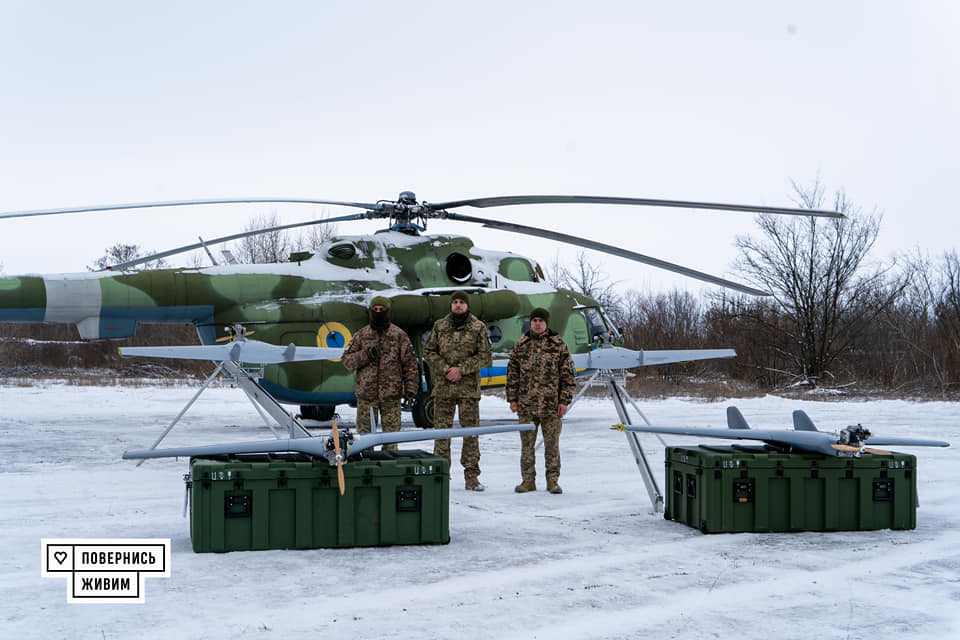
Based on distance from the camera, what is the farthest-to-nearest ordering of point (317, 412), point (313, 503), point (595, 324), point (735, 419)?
point (317, 412), point (595, 324), point (735, 419), point (313, 503)

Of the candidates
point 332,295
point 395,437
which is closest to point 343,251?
point 332,295

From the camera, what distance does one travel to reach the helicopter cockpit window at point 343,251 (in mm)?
13625

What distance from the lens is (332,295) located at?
13195 millimetres

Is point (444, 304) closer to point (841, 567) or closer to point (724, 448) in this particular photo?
point (724, 448)

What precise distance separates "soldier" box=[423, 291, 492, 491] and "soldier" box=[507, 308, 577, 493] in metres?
0.37

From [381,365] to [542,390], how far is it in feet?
5.30

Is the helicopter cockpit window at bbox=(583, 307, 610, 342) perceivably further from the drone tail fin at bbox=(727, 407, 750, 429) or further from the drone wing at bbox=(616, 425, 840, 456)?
the drone wing at bbox=(616, 425, 840, 456)

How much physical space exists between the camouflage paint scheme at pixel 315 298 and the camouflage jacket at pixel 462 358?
4.86 meters

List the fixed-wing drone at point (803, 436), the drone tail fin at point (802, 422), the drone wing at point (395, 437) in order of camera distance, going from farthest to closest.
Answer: the drone tail fin at point (802, 422) → the fixed-wing drone at point (803, 436) → the drone wing at point (395, 437)

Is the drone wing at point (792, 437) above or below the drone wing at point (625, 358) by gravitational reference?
A: below

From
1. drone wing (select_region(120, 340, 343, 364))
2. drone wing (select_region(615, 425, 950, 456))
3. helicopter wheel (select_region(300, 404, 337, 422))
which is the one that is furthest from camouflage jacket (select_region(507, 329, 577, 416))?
helicopter wheel (select_region(300, 404, 337, 422))

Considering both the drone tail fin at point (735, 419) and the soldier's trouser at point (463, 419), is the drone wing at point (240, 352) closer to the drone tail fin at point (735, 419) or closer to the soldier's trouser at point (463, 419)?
the soldier's trouser at point (463, 419)

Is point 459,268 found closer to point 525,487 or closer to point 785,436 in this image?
point 525,487

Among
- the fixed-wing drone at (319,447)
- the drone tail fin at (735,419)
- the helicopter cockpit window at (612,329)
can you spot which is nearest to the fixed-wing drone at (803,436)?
the drone tail fin at (735,419)
